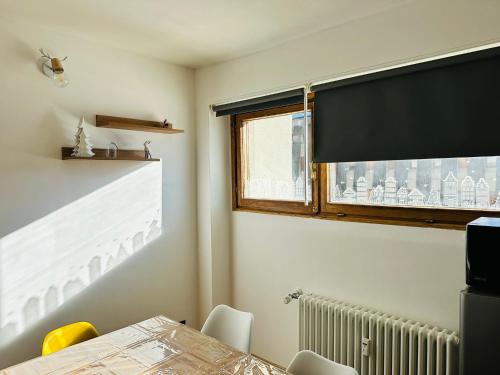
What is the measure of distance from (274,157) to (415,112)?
1248 mm

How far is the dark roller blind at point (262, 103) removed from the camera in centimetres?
267

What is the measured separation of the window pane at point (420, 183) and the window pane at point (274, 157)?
1.13 ft

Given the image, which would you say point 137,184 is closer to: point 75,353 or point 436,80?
point 75,353

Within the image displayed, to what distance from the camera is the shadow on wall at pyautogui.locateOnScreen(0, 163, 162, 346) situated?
2293 millimetres

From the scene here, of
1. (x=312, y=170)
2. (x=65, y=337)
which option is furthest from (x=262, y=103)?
(x=65, y=337)

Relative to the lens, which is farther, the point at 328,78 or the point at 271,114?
the point at 271,114

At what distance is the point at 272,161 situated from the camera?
123 inches

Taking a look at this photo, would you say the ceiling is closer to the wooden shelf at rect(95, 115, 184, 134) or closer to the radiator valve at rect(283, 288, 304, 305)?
the wooden shelf at rect(95, 115, 184, 134)

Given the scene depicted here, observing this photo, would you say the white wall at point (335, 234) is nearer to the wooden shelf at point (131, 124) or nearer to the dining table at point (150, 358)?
the wooden shelf at point (131, 124)

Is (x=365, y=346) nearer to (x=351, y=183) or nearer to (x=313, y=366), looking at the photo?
(x=313, y=366)

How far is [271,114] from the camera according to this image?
10.0 feet

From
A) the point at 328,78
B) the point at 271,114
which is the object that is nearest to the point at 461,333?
the point at 328,78

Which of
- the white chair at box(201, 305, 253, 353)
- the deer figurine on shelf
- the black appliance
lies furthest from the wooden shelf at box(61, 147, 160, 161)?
the black appliance

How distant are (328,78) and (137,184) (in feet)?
5.56
